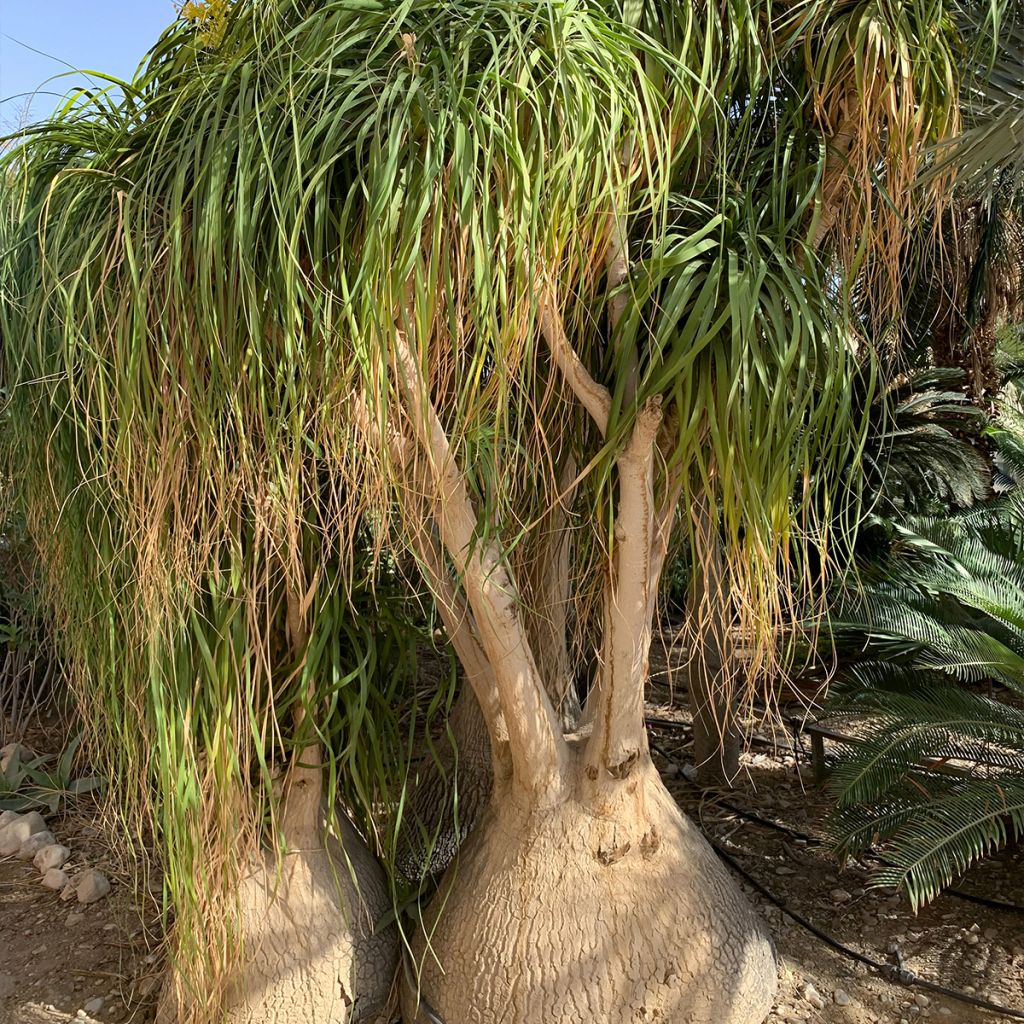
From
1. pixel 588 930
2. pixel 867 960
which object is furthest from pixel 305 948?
pixel 867 960

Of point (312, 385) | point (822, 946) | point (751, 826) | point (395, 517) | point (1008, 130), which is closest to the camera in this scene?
point (312, 385)

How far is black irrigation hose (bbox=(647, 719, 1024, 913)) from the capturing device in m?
2.26

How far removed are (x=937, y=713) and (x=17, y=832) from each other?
2465 mm

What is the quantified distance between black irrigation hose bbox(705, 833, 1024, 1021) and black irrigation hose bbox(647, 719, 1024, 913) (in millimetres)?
215

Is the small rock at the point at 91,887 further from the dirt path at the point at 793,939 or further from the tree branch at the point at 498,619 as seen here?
the tree branch at the point at 498,619

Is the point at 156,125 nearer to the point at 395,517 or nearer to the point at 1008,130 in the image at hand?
the point at 395,517

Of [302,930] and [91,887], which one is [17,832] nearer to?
[91,887]

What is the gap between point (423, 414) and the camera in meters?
1.46

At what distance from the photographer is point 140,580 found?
4.79ft

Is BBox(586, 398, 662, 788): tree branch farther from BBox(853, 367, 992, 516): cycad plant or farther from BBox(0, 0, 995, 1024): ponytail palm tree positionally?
BBox(853, 367, 992, 516): cycad plant

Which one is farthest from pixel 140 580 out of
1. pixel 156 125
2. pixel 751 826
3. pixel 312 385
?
pixel 751 826

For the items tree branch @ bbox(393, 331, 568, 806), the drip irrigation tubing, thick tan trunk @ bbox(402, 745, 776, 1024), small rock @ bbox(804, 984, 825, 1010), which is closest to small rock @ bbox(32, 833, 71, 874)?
thick tan trunk @ bbox(402, 745, 776, 1024)

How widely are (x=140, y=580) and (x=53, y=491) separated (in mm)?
244

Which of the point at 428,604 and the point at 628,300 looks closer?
the point at 628,300
